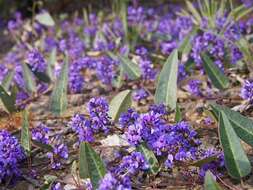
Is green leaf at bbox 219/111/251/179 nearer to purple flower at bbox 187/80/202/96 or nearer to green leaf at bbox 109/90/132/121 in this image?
green leaf at bbox 109/90/132/121

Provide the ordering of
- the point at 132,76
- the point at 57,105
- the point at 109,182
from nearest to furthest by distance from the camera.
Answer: the point at 109,182 < the point at 57,105 < the point at 132,76

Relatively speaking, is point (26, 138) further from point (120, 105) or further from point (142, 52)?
point (142, 52)

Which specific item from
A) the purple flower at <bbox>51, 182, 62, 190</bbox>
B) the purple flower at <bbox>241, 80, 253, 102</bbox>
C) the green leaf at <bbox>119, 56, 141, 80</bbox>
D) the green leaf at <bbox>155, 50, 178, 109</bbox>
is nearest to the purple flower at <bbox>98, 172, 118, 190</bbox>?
the purple flower at <bbox>51, 182, 62, 190</bbox>

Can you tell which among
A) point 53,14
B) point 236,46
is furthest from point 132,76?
point 53,14

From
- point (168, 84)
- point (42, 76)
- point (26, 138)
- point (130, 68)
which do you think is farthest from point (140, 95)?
point (26, 138)

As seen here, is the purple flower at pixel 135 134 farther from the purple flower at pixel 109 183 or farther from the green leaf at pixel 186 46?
the green leaf at pixel 186 46

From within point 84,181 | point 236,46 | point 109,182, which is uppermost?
point 236,46

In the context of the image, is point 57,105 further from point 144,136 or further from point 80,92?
point 144,136
